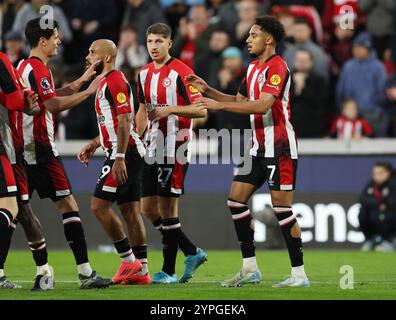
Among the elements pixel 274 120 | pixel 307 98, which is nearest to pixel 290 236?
pixel 274 120

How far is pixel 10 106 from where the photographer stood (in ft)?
30.2

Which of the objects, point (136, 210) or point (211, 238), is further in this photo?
point (211, 238)

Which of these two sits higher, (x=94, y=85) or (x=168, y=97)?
(x=94, y=85)

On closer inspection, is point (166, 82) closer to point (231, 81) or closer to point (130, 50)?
point (231, 81)

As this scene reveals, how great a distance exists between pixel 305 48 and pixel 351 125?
61.0 inches

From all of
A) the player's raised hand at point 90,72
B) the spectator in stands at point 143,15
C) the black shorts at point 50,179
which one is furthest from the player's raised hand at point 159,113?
the spectator in stands at point 143,15

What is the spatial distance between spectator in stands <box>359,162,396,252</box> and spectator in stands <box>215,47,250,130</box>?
6.67 ft

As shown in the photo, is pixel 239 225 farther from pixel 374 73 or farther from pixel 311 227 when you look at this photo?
pixel 374 73

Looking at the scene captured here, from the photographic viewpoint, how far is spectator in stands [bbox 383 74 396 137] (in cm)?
1655

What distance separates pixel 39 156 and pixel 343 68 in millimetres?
8523

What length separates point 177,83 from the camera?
10438 millimetres

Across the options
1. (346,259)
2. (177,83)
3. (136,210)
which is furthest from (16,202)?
(346,259)

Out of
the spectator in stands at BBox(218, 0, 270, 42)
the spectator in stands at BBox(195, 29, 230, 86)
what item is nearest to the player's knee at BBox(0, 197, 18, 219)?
the spectator in stands at BBox(195, 29, 230, 86)

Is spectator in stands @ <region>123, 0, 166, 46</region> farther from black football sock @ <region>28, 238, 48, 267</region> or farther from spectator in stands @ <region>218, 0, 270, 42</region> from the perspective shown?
black football sock @ <region>28, 238, 48, 267</region>
